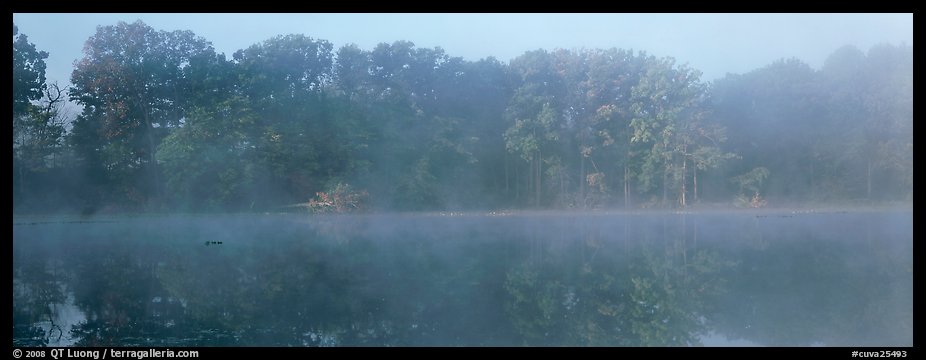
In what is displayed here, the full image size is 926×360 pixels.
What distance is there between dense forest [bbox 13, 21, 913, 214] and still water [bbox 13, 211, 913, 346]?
45.7ft

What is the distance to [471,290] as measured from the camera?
1084 cm

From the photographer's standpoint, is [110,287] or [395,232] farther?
[395,232]

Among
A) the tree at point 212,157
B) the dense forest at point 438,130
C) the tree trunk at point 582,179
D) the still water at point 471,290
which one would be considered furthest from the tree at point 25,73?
the tree trunk at point 582,179

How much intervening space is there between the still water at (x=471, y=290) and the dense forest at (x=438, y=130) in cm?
1392

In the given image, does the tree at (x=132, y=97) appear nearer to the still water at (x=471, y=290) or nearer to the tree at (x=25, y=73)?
the tree at (x=25, y=73)

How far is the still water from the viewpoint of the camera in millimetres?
8055

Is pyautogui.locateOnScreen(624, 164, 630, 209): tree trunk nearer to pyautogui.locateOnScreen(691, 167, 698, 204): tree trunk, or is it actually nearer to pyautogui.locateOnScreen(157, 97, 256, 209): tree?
pyautogui.locateOnScreen(691, 167, 698, 204): tree trunk

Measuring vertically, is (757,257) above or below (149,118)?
below

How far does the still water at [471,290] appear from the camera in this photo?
805cm

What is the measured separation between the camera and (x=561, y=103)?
37.7 m

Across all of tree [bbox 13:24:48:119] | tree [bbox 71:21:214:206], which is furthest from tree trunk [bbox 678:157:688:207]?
tree [bbox 13:24:48:119]
